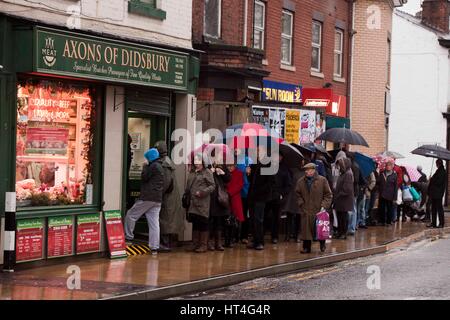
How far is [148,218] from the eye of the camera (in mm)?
16297

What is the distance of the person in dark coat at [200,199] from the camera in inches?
649

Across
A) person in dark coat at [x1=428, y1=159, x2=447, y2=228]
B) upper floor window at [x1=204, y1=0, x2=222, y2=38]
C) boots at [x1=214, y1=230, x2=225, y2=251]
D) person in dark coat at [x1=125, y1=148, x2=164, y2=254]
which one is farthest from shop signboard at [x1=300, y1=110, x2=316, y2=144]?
person in dark coat at [x1=125, y1=148, x2=164, y2=254]

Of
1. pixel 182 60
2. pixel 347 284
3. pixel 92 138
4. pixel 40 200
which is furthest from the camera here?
pixel 182 60

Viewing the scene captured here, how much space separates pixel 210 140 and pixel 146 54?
342cm

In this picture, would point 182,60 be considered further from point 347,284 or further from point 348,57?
point 348,57

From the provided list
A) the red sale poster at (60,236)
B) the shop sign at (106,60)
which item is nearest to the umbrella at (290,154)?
the shop sign at (106,60)

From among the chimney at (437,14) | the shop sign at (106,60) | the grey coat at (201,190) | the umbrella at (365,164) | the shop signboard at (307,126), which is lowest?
the grey coat at (201,190)

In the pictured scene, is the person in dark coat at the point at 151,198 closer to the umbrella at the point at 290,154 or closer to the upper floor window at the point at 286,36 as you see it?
the umbrella at the point at 290,154

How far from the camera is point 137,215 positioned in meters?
16.2

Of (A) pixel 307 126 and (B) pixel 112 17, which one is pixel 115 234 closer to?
(B) pixel 112 17

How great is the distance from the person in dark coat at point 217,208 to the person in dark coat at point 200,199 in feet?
0.87

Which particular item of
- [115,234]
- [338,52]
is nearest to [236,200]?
[115,234]
